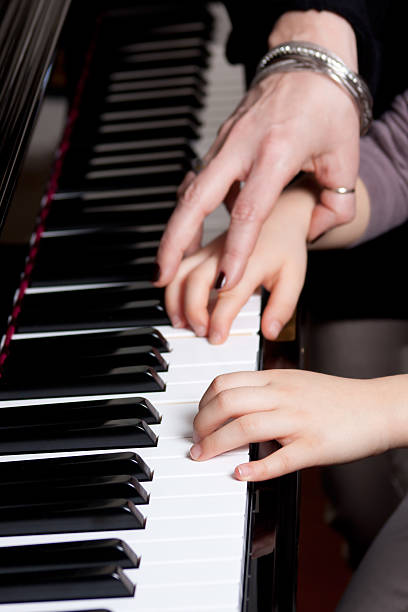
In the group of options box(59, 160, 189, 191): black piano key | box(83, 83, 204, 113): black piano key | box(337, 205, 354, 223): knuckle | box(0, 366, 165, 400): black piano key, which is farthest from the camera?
box(83, 83, 204, 113): black piano key

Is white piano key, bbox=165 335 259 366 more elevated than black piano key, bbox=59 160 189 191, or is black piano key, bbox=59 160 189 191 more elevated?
black piano key, bbox=59 160 189 191

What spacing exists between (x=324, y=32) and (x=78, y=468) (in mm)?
697

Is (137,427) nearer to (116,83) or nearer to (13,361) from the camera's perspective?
(13,361)

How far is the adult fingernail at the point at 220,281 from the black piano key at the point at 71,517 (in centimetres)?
32

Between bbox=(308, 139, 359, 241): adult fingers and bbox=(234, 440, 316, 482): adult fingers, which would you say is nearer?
bbox=(234, 440, 316, 482): adult fingers

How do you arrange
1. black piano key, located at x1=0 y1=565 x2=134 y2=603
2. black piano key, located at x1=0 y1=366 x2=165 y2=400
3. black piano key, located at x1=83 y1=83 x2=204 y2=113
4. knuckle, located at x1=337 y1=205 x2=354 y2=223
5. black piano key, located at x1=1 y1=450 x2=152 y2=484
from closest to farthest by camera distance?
black piano key, located at x1=0 y1=565 x2=134 y2=603
black piano key, located at x1=1 y1=450 x2=152 y2=484
black piano key, located at x1=0 y1=366 x2=165 y2=400
knuckle, located at x1=337 y1=205 x2=354 y2=223
black piano key, located at x1=83 y1=83 x2=204 y2=113

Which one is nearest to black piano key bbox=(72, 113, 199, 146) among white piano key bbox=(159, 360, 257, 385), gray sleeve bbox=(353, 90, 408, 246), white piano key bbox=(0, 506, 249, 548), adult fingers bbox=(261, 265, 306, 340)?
gray sleeve bbox=(353, 90, 408, 246)

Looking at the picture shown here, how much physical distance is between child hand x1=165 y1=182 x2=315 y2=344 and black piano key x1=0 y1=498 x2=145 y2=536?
10.6 inches

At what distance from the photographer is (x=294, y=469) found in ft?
2.54

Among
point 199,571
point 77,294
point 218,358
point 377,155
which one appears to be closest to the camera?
point 199,571

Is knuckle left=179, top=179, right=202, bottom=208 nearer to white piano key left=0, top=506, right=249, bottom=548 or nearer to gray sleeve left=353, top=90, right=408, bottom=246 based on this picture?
gray sleeve left=353, top=90, right=408, bottom=246

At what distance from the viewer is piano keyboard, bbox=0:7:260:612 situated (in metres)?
0.67

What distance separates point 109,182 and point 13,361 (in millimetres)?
387

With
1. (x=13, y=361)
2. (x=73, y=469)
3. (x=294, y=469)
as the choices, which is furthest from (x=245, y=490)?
(x=13, y=361)
